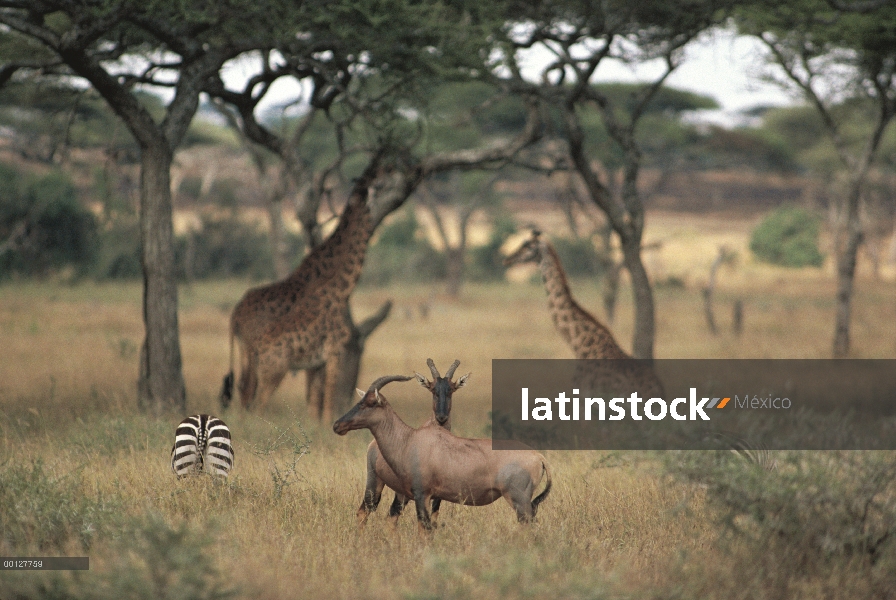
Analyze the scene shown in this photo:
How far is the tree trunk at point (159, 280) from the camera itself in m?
8.94

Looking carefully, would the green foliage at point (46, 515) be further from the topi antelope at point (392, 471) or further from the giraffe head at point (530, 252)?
the giraffe head at point (530, 252)

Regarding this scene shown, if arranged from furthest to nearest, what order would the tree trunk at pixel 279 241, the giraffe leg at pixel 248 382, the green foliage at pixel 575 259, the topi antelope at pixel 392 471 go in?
the green foliage at pixel 575 259 < the tree trunk at pixel 279 241 < the giraffe leg at pixel 248 382 < the topi antelope at pixel 392 471

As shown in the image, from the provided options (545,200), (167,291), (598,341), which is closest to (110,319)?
(167,291)

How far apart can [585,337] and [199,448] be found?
4.77 meters

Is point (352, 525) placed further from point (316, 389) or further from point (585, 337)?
point (585, 337)

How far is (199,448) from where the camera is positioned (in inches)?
245

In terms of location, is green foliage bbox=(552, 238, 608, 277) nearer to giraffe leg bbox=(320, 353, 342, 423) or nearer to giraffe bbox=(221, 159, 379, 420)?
giraffe bbox=(221, 159, 379, 420)

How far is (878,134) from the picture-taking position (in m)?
14.3

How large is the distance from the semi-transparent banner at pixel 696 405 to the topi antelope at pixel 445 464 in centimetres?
23

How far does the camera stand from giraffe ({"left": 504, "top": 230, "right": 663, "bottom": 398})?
934 centimetres

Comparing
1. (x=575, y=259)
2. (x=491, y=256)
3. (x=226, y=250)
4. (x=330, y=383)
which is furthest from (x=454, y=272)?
(x=330, y=383)

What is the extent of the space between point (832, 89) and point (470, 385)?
27.0 ft

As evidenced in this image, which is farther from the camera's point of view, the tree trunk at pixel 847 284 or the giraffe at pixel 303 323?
the tree trunk at pixel 847 284

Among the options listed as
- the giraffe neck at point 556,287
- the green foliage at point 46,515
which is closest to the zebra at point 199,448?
the green foliage at point 46,515
